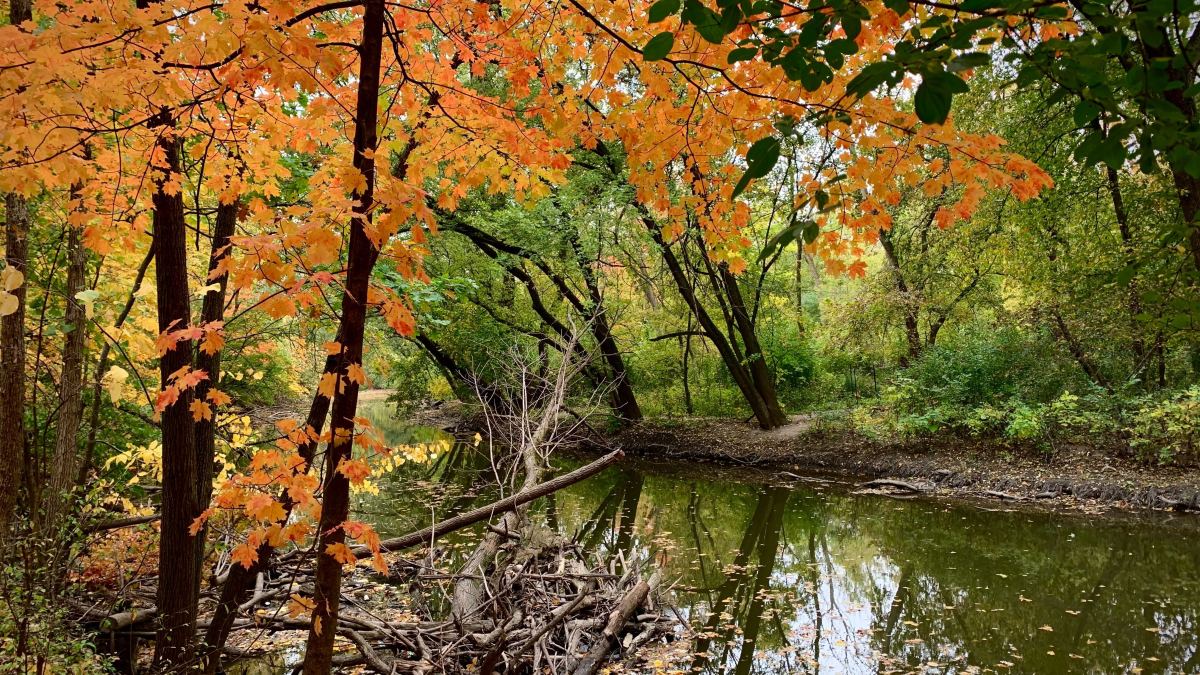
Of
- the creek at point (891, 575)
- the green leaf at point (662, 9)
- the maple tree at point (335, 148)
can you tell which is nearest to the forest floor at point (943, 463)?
the creek at point (891, 575)

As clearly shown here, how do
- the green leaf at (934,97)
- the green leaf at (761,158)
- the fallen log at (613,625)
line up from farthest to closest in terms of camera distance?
the fallen log at (613,625)
the green leaf at (761,158)
the green leaf at (934,97)

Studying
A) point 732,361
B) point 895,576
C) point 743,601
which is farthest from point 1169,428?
point 732,361

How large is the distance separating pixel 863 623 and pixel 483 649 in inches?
132

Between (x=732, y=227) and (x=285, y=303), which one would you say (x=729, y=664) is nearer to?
(x=732, y=227)

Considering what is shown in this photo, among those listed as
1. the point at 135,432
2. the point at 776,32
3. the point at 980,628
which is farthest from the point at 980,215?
the point at 135,432

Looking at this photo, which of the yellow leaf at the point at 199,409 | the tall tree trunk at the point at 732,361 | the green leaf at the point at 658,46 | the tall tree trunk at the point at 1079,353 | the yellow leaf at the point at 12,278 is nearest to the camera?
the green leaf at the point at 658,46

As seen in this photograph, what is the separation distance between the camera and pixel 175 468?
3275 mm

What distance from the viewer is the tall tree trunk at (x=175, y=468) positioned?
3.17 meters

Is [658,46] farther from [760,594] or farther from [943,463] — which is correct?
[943,463]

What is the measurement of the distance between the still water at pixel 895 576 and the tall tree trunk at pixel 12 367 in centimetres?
216

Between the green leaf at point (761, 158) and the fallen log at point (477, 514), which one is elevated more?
the green leaf at point (761, 158)

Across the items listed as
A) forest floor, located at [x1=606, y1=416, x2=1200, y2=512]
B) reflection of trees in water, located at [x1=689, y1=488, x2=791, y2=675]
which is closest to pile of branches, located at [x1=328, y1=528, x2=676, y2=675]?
reflection of trees in water, located at [x1=689, y1=488, x2=791, y2=675]

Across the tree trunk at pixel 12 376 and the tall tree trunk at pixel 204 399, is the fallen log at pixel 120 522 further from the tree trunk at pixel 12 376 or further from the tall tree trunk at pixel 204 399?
the tall tree trunk at pixel 204 399

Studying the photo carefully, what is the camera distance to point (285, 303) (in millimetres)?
1963
